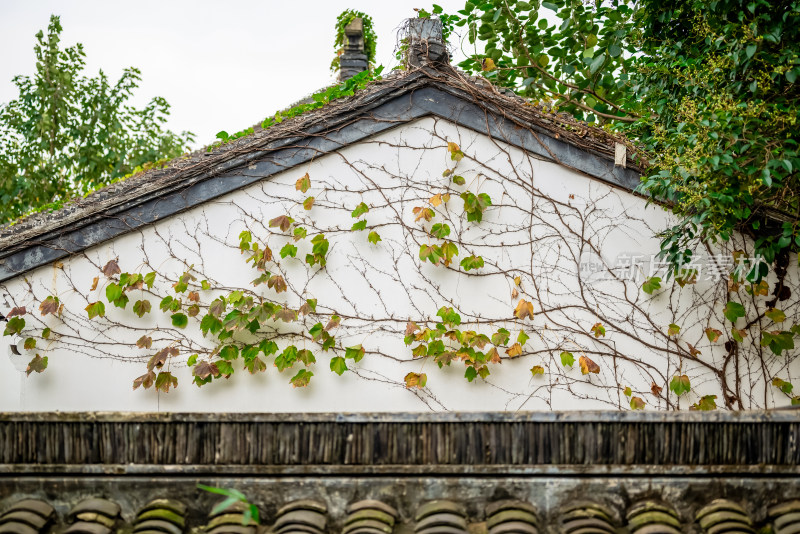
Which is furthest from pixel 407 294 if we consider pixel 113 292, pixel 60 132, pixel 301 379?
pixel 60 132

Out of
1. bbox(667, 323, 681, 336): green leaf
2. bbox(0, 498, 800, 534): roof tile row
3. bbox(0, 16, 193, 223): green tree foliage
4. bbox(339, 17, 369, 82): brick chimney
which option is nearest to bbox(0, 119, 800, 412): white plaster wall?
bbox(667, 323, 681, 336): green leaf

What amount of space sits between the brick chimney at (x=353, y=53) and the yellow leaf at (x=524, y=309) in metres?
6.30

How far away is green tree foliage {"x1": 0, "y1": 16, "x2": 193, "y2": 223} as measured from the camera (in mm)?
13477

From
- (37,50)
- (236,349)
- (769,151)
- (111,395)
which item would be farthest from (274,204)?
(37,50)

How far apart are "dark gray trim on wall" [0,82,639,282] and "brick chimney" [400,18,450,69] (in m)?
0.18

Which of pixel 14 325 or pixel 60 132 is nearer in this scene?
pixel 14 325

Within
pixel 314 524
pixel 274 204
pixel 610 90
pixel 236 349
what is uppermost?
pixel 610 90

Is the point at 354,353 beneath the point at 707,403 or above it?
above

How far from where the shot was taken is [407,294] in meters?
4.75

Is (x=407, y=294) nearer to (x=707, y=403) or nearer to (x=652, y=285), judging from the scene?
(x=652, y=285)

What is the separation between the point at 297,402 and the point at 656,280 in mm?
2356

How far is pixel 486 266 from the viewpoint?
15.6 ft

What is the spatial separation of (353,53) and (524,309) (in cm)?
665

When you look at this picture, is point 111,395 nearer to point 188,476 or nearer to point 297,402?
point 297,402
